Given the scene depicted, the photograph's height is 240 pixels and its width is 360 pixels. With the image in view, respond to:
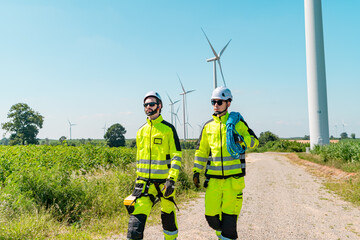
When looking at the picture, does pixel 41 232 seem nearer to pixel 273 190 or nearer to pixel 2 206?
pixel 2 206

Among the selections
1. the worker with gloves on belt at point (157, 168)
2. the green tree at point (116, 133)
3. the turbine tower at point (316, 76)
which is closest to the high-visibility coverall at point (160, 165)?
the worker with gloves on belt at point (157, 168)

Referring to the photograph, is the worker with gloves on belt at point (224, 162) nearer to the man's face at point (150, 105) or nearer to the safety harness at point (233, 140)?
the safety harness at point (233, 140)

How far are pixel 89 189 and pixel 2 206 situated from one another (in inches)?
85.2

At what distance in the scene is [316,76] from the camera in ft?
93.8

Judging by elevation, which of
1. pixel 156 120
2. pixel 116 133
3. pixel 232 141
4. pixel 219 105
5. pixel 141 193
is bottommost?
pixel 141 193

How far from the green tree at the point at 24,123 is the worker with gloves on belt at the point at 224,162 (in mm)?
73413

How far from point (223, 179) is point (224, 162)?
0.87 feet

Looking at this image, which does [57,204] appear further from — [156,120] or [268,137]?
[268,137]

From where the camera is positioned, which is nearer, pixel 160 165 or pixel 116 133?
pixel 160 165

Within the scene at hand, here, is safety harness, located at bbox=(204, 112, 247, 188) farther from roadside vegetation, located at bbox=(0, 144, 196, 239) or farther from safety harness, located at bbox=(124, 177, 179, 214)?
roadside vegetation, located at bbox=(0, 144, 196, 239)

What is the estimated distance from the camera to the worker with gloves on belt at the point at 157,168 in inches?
160

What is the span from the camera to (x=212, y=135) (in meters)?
4.33

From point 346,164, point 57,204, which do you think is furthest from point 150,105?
point 346,164

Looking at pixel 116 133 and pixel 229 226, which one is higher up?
pixel 116 133
